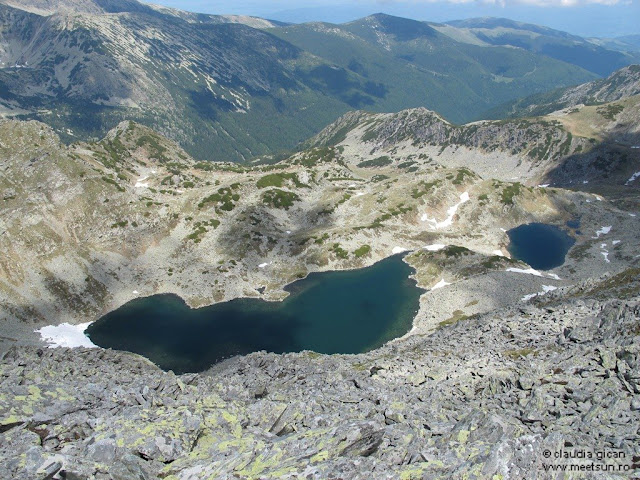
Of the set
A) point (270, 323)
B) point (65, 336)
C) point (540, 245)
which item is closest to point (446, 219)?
point (540, 245)

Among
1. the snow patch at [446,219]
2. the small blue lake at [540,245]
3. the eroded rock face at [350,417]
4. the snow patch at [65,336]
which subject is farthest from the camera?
the snow patch at [446,219]

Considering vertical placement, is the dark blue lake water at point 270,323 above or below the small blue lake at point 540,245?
below

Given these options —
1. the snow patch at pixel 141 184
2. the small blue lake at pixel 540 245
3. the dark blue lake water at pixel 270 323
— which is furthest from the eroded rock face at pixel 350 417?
the snow patch at pixel 141 184

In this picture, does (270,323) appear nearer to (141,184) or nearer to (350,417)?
(350,417)

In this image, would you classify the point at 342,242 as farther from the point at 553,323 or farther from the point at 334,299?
the point at 553,323

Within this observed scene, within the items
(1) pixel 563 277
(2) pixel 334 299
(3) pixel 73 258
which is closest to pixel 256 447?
(2) pixel 334 299

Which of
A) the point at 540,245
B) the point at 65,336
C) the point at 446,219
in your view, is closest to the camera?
the point at 65,336

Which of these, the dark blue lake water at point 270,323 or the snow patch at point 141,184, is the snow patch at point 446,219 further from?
the snow patch at point 141,184

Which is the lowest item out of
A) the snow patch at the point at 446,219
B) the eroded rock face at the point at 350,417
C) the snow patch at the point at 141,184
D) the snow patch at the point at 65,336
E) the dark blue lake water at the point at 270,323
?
the snow patch at the point at 65,336
